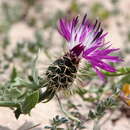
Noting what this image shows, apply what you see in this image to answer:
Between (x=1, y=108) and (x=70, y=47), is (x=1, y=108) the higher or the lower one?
the lower one

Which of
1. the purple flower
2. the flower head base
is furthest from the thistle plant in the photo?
the flower head base

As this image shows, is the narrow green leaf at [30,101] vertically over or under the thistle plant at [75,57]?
under

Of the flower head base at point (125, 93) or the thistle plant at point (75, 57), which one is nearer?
the thistle plant at point (75, 57)

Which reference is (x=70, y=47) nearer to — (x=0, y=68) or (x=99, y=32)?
(x=99, y=32)

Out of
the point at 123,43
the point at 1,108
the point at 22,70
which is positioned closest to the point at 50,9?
the point at 123,43

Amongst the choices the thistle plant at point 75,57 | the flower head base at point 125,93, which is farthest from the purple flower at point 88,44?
the flower head base at point 125,93

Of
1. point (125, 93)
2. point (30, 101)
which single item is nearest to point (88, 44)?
point (30, 101)

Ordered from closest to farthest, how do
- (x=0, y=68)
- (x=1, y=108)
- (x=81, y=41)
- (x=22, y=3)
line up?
(x=81, y=41) → (x=1, y=108) → (x=0, y=68) → (x=22, y=3)

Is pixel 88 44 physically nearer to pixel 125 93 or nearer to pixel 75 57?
pixel 75 57

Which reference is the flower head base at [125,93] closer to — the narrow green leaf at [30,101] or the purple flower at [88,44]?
the purple flower at [88,44]
